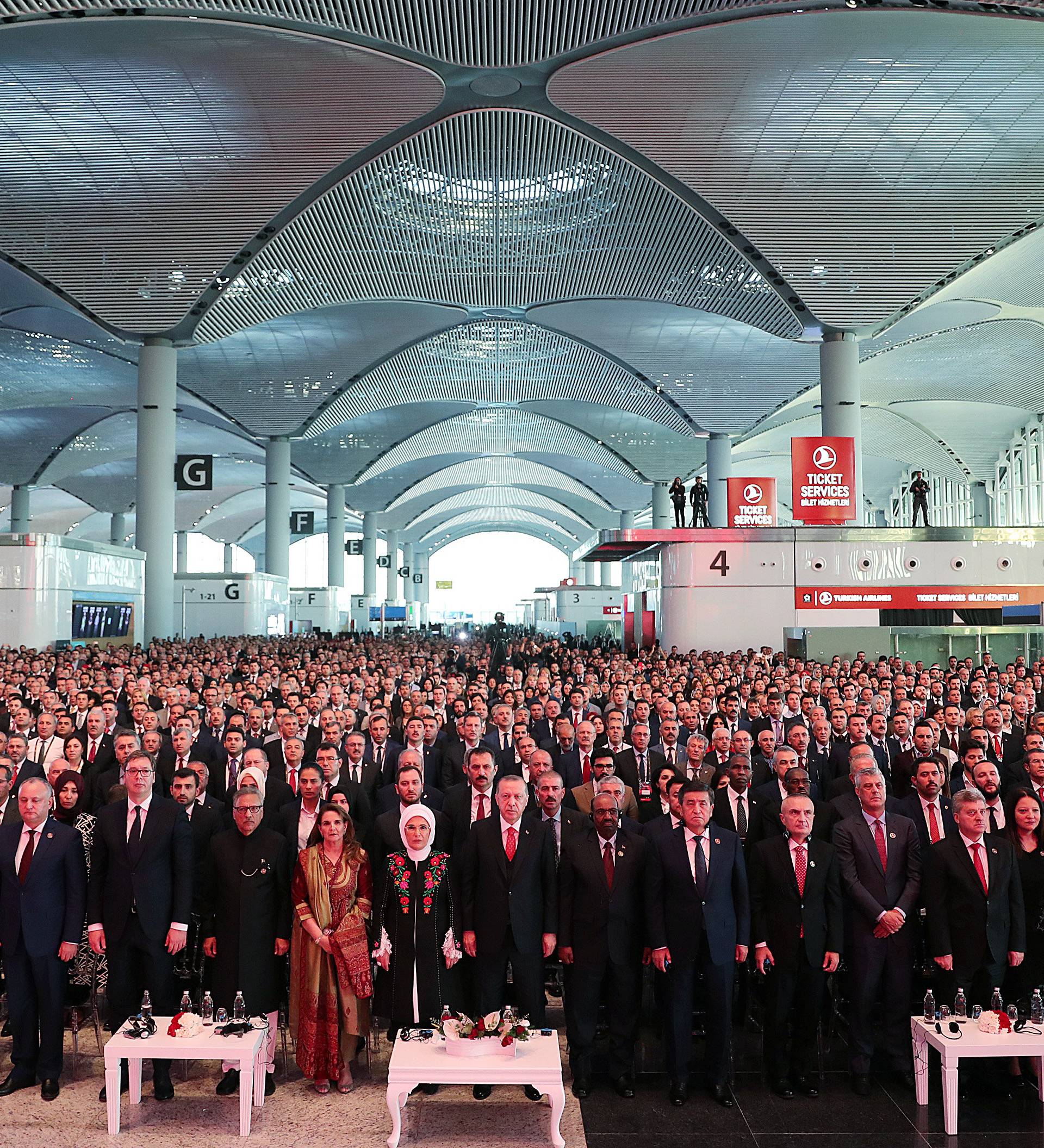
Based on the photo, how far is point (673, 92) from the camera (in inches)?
756

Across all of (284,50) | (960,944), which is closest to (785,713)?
(960,944)

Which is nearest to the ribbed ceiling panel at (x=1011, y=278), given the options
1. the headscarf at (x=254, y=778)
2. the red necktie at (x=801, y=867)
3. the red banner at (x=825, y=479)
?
the red banner at (x=825, y=479)

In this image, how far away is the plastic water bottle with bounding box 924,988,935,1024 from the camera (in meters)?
5.32

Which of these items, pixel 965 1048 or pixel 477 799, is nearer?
pixel 965 1048

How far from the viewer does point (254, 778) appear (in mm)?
6203

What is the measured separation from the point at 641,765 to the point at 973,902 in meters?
3.63

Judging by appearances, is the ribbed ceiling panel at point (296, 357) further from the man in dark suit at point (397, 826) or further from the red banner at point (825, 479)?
the man in dark suit at point (397, 826)

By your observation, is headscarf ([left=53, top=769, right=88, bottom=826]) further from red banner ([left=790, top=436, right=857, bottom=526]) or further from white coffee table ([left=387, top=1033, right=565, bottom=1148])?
red banner ([left=790, top=436, right=857, bottom=526])

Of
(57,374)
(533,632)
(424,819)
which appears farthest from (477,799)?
(533,632)

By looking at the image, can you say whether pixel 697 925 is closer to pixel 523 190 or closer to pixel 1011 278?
pixel 523 190

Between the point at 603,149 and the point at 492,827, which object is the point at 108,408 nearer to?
the point at 603,149

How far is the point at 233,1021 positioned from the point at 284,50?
16749 mm

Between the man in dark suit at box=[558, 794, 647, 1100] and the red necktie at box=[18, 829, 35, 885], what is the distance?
2763 mm

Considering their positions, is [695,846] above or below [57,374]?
below
